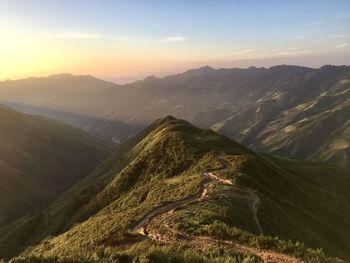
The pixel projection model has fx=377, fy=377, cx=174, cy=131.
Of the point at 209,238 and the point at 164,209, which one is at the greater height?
the point at 209,238

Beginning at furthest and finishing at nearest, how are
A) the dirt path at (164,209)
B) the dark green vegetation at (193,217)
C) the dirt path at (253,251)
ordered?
the dirt path at (164,209) < the dark green vegetation at (193,217) < the dirt path at (253,251)

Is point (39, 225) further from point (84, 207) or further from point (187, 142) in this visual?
point (187, 142)

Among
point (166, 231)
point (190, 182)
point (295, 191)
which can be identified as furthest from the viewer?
point (295, 191)

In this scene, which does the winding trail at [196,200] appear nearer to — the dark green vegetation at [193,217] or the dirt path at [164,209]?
the dirt path at [164,209]

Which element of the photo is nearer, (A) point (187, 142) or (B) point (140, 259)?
(B) point (140, 259)

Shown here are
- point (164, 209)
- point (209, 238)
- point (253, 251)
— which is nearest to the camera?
point (253, 251)

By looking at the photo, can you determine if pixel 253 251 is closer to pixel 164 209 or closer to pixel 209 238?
pixel 209 238

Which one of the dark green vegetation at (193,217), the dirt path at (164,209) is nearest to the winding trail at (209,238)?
the dirt path at (164,209)

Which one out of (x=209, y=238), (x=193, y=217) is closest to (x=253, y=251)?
(x=209, y=238)

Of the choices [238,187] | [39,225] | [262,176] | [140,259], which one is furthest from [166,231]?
[39,225]
